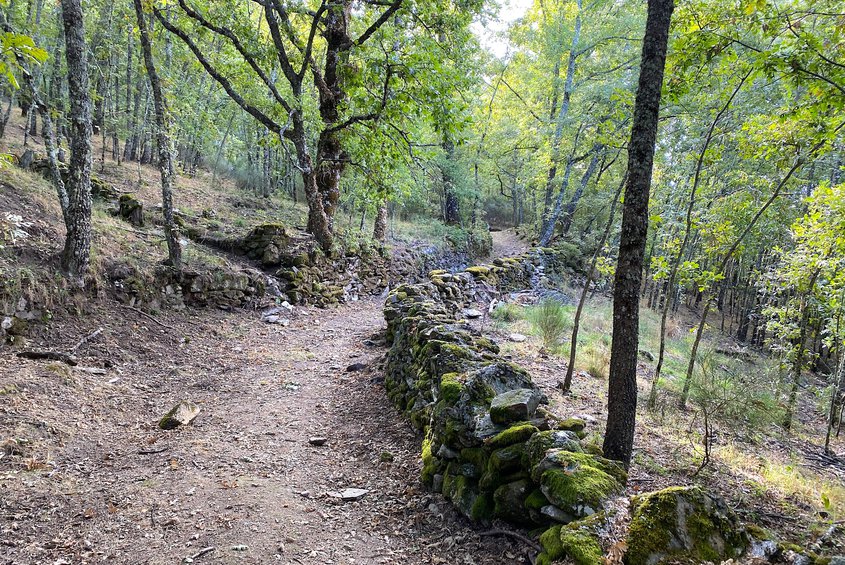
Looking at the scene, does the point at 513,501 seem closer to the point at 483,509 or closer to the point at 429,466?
the point at 483,509

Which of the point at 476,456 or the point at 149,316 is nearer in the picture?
the point at 476,456

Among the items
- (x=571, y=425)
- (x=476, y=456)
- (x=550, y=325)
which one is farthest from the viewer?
(x=550, y=325)

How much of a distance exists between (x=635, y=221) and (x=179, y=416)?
4.80 metres

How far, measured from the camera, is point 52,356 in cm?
488

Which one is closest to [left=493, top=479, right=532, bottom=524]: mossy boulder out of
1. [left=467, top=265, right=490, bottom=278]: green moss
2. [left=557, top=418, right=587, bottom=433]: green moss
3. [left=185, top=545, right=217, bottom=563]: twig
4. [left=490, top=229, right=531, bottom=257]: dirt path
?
[left=557, top=418, right=587, bottom=433]: green moss

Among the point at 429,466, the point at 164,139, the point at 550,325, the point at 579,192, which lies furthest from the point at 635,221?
the point at 579,192

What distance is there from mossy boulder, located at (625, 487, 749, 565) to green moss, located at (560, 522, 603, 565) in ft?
0.48

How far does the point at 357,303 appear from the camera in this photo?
1154 cm

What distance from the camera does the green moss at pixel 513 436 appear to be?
120 inches

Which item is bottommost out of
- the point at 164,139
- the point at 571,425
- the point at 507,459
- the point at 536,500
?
the point at 536,500

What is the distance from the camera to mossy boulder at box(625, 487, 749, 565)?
2.02 metres

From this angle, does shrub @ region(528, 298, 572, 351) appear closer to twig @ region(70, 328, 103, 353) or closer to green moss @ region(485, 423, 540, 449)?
green moss @ region(485, 423, 540, 449)

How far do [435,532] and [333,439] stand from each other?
186 centimetres

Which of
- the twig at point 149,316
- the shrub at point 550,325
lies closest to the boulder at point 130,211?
the twig at point 149,316
